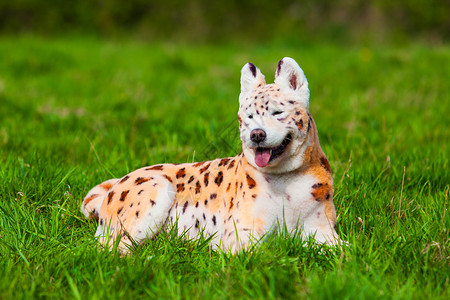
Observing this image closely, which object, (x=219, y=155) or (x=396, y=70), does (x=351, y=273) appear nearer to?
(x=219, y=155)

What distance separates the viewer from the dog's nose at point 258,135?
308 centimetres

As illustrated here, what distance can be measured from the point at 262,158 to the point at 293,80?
0.52 m

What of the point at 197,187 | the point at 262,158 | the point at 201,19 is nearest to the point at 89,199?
the point at 197,187

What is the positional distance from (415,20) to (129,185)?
499 inches

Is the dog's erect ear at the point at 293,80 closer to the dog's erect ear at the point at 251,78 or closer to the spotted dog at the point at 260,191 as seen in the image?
the spotted dog at the point at 260,191

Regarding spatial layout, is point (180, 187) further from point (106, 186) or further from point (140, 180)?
point (106, 186)

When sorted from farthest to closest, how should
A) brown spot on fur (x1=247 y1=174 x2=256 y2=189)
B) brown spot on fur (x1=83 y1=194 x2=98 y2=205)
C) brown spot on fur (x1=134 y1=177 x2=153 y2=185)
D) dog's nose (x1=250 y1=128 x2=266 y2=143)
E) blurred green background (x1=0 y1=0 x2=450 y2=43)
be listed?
blurred green background (x1=0 y1=0 x2=450 y2=43)
brown spot on fur (x1=83 y1=194 x2=98 y2=205)
brown spot on fur (x1=134 y1=177 x2=153 y2=185)
brown spot on fur (x1=247 y1=174 x2=256 y2=189)
dog's nose (x1=250 y1=128 x2=266 y2=143)

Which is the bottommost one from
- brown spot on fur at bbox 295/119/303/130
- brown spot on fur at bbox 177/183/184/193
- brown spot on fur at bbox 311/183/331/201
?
brown spot on fur at bbox 177/183/184/193

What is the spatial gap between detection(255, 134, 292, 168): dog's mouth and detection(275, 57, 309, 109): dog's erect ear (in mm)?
250

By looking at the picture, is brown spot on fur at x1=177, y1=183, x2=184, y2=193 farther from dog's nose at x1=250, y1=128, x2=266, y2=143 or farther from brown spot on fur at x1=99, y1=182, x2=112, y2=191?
dog's nose at x1=250, y1=128, x2=266, y2=143

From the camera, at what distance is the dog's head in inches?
123

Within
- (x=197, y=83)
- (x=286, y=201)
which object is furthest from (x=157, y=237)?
(x=197, y=83)

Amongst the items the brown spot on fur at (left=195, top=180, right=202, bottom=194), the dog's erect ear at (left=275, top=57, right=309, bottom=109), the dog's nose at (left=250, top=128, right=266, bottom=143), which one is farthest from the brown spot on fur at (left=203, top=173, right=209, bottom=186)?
the dog's erect ear at (left=275, top=57, right=309, bottom=109)

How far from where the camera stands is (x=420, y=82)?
29.5ft
